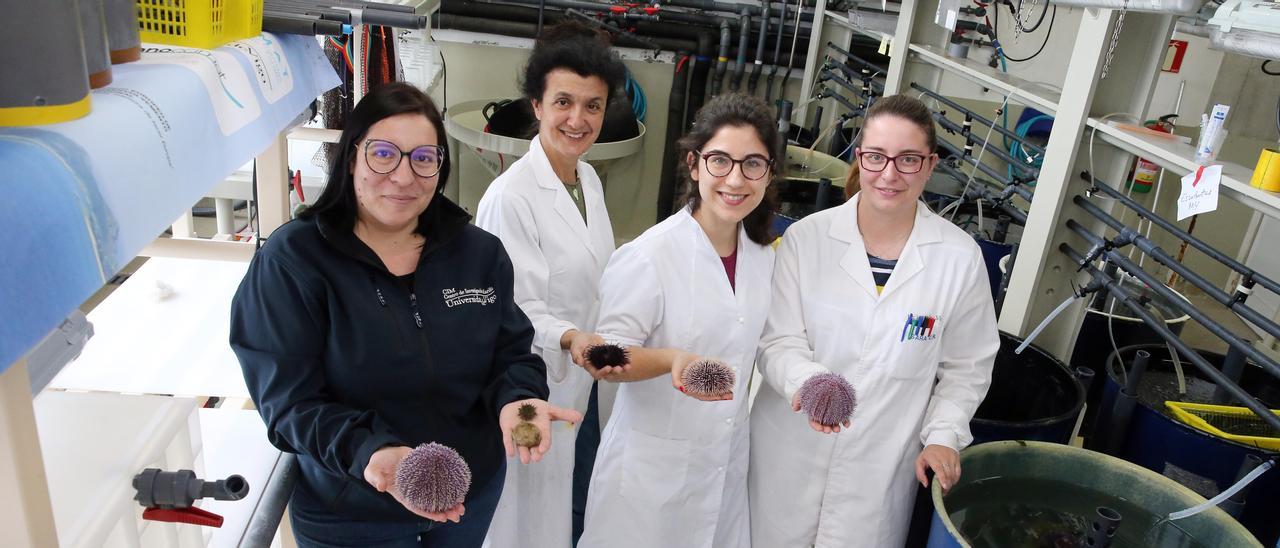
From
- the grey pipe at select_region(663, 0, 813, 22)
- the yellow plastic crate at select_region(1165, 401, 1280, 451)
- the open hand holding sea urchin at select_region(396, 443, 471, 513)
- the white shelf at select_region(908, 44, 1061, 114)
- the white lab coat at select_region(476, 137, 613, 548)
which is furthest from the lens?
the grey pipe at select_region(663, 0, 813, 22)

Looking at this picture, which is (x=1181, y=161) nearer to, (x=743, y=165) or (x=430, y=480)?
(x=743, y=165)

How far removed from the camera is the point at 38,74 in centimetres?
64

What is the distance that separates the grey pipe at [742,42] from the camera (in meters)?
4.14

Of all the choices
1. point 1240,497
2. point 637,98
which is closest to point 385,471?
point 1240,497

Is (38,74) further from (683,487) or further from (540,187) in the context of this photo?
(683,487)

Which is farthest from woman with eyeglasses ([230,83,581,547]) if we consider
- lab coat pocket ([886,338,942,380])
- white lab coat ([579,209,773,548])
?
lab coat pocket ([886,338,942,380])

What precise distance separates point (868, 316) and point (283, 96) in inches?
42.9

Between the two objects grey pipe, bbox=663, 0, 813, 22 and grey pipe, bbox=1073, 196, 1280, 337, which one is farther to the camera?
grey pipe, bbox=663, 0, 813, 22

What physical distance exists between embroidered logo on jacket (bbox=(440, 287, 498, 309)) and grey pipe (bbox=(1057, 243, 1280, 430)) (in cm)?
129

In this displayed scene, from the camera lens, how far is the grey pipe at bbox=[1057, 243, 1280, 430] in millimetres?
1440

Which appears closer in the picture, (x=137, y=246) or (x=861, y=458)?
(x=137, y=246)

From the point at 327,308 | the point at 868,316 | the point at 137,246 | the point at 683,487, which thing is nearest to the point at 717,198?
the point at 868,316

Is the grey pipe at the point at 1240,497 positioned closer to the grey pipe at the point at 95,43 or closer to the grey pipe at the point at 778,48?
the grey pipe at the point at 95,43

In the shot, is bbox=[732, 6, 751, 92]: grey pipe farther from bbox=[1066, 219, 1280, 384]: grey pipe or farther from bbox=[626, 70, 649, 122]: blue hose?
bbox=[1066, 219, 1280, 384]: grey pipe
